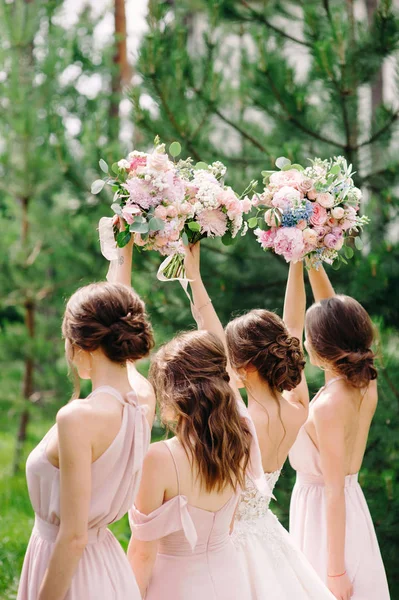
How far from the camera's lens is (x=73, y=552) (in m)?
2.06

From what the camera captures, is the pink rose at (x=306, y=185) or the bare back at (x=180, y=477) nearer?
the bare back at (x=180, y=477)

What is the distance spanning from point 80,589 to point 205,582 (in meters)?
0.43

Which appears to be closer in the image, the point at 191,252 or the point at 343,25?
the point at 191,252

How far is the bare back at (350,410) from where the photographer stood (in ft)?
9.67

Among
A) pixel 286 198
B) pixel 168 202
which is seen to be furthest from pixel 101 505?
pixel 286 198

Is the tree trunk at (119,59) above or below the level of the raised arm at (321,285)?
above

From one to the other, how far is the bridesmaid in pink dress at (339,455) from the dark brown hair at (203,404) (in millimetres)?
634

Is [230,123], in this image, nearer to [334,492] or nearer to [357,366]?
[357,366]

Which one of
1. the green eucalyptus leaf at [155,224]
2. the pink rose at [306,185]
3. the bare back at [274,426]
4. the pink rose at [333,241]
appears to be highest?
→ the pink rose at [306,185]

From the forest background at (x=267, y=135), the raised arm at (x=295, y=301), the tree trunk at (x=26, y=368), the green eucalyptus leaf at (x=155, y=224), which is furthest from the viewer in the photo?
the tree trunk at (x=26, y=368)

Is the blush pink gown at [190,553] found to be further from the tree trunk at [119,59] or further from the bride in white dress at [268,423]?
the tree trunk at [119,59]

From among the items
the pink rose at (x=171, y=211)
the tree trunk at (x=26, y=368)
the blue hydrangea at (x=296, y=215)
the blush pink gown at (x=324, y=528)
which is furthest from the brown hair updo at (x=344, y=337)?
the tree trunk at (x=26, y=368)

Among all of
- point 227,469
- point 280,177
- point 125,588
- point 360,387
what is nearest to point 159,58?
point 280,177

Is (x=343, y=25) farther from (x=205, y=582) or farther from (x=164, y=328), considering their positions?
(x=205, y=582)
